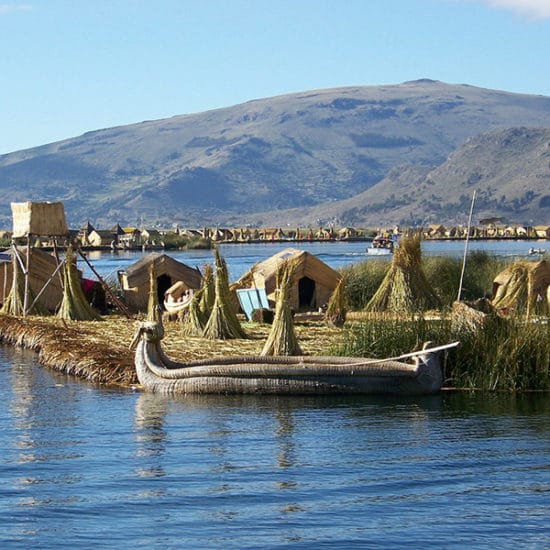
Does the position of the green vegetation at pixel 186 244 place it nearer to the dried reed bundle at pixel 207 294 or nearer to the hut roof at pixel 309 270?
the hut roof at pixel 309 270

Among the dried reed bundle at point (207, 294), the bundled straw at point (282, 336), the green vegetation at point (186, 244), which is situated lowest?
the bundled straw at point (282, 336)

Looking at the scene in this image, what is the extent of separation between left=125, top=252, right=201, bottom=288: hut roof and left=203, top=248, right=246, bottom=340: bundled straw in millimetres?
6287

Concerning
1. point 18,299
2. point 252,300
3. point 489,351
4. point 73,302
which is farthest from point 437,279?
point 489,351

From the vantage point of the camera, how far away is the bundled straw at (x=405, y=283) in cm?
2189

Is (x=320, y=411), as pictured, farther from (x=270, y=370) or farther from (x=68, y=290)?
(x=68, y=290)

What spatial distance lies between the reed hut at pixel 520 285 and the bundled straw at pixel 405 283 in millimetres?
1193

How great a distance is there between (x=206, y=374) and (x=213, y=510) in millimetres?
4657

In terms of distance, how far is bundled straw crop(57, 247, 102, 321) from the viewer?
22.7 meters

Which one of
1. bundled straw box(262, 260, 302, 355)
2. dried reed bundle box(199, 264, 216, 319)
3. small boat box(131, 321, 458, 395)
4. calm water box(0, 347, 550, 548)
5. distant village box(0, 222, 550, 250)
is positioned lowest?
calm water box(0, 347, 550, 548)

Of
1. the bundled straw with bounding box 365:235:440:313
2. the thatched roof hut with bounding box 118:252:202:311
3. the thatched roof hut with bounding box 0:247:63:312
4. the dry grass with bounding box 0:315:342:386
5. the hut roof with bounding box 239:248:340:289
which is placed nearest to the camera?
the dry grass with bounding box 0:315:342:386

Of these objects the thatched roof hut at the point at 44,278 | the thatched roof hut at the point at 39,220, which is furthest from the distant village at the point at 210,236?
the thatched roof hut at the point at 39,220

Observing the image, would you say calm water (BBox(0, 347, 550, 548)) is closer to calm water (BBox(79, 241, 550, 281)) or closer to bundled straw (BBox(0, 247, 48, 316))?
bundled straw (BBox(0, 247, 48, 316))

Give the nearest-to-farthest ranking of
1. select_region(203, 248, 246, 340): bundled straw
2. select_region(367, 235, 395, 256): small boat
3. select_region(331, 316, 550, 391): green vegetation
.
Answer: select_region(331, 316, 550, 391): green vegetation, select_region(203, 248, 246, 340): bundled straw, select_region(367, 235, 395, 256): small boat

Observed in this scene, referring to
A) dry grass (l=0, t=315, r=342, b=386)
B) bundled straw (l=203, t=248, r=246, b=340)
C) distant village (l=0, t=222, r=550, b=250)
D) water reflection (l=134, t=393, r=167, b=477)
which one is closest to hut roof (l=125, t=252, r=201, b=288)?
dry grass (l=0, t=315, r=342, b=386)
